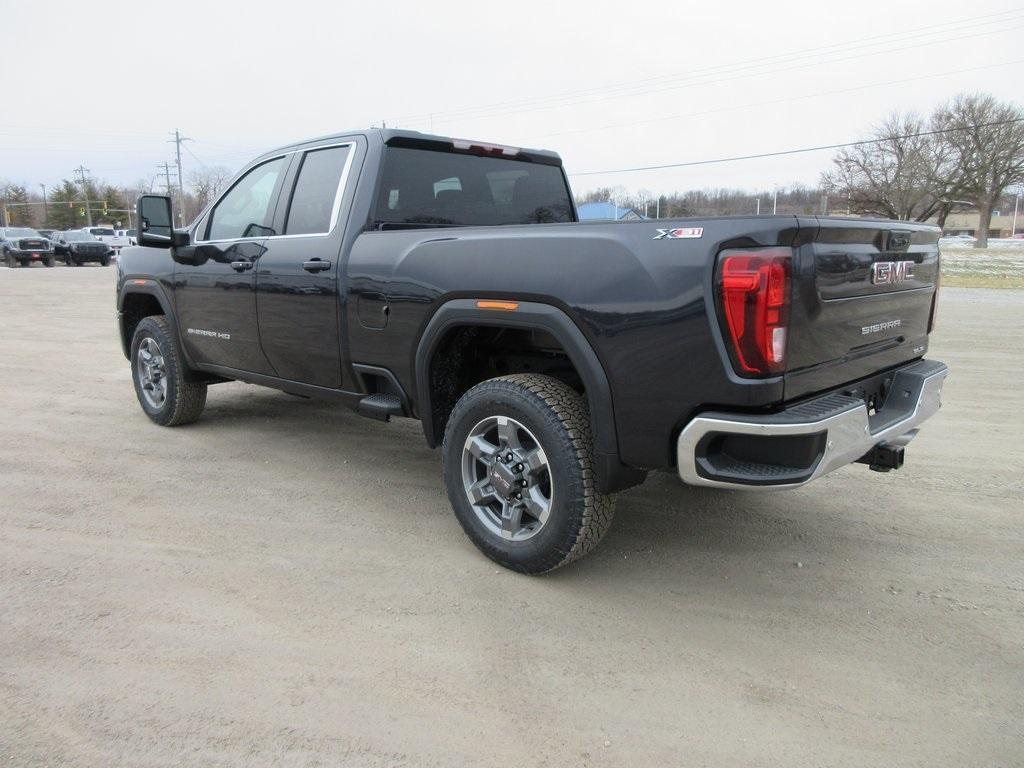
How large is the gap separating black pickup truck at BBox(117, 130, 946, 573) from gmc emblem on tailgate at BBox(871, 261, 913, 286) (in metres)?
0.01

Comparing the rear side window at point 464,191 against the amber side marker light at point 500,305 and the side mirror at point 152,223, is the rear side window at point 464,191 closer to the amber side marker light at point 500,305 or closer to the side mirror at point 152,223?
the amber side marker light at point 500,305

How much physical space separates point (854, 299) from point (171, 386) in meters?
4.71

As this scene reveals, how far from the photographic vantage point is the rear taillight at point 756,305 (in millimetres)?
2551

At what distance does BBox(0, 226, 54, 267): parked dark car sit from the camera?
1225 inches

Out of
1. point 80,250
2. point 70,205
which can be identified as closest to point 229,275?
point 80,250

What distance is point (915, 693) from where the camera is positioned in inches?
100

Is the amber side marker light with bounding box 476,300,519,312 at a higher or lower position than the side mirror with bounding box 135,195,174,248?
lower

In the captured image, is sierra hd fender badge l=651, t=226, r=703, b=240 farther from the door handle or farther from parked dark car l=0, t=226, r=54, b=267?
parked dark car l=0, t=226, r=54, b=267

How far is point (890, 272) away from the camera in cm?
319

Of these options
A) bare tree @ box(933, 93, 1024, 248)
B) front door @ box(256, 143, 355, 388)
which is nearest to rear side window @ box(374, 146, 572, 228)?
front door @ box(256, 143, 355, 388)

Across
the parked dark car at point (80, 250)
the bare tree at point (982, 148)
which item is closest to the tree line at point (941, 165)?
the bare tree at point (982, 148)

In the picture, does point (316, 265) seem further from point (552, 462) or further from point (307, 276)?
point (552, 462)

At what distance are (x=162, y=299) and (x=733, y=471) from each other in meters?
4.43

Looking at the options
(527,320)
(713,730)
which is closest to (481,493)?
(527,320)
